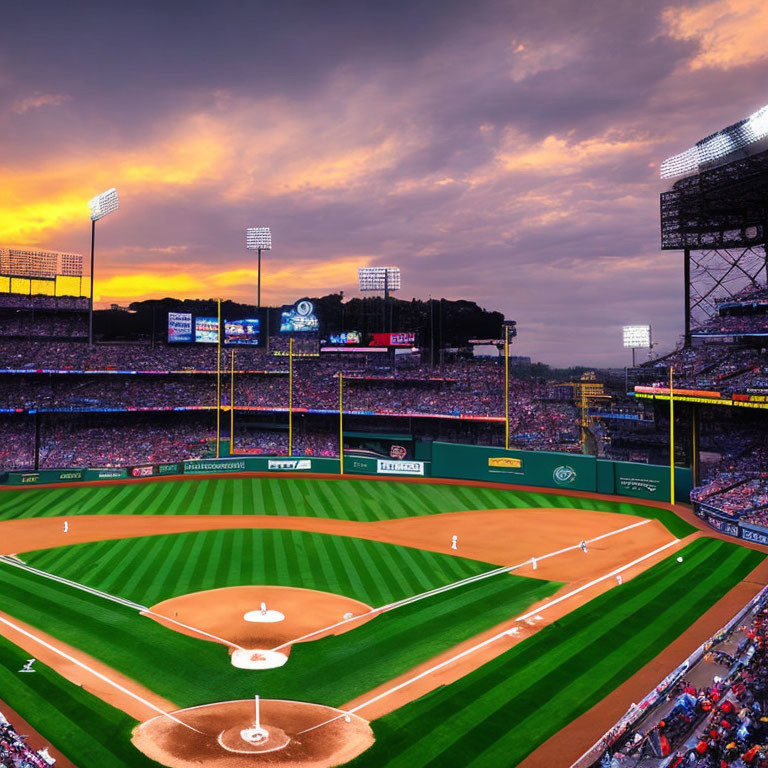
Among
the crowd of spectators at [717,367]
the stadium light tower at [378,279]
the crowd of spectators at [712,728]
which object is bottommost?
the crowd of spectators at [712,728]

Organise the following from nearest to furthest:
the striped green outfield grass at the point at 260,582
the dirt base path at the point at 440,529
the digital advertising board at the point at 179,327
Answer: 1. the striped green outfield grass at the point at 260,582
2. the dirt base path at the point at 440,529
3. the digital advertising board at the point at 179,327

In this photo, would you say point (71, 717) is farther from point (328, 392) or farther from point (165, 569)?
point (328, 392)

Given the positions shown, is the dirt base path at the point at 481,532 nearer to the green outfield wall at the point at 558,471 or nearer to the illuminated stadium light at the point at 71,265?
the green outfield wall at the point at 558,471

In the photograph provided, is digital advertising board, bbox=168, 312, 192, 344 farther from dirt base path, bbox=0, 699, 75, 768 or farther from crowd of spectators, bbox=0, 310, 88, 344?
dirt base path, bbox=0, 699, 75, 768

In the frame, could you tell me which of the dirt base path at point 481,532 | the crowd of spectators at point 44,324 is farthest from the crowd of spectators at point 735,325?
the crowd of spectators at point 44,324

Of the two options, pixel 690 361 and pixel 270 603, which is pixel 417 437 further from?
pixel 270 603

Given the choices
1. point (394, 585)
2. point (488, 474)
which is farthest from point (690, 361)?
point (394, 585)
